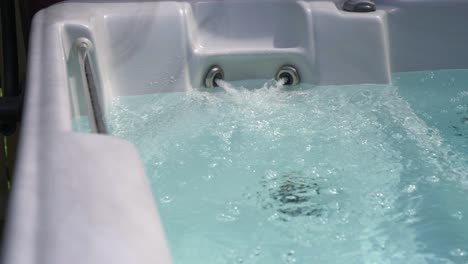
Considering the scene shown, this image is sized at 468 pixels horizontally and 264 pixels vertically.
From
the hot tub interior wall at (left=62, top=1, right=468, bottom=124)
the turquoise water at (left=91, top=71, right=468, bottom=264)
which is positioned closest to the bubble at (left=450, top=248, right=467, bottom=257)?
the turquoise water at (left=91, top=71, right=468, bottom=264)

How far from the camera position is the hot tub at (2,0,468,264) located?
0.71 meters

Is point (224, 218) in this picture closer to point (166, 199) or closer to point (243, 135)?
point (166, 199)

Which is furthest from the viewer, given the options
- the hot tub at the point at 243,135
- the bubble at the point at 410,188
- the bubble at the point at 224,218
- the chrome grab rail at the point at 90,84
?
the bubble at the point at 410,188

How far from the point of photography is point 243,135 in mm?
1546

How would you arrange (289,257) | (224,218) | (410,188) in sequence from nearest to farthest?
(289,257)
(224,218)
(410,188)

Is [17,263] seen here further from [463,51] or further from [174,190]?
[463,51]

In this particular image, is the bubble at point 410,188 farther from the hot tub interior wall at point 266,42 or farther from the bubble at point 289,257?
the hot tub interior wall at point 266,42

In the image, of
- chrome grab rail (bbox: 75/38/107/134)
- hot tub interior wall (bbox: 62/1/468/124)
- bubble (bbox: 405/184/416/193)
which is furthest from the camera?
hot tub interior wall (bbox: 62/1/468/124)

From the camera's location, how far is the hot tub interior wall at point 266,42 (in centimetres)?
174

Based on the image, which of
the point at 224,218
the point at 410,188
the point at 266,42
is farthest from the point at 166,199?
the point at 266,42

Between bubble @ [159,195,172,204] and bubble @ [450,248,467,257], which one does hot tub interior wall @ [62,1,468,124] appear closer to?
bubble @ [159,195,172,204]

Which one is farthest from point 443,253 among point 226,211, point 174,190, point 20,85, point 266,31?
point 20,85

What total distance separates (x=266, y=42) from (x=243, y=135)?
1.48 ft

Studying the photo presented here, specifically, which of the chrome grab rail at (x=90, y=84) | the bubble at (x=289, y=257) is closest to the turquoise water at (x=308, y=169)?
the bubble at (x=289, y=257)
